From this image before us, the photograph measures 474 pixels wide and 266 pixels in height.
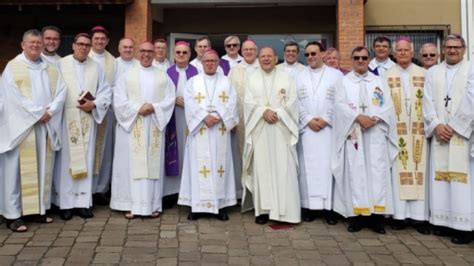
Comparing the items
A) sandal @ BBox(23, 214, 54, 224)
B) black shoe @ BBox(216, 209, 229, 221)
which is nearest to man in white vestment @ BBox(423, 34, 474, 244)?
black shoe @ BBox(216, 209, 229, 221)

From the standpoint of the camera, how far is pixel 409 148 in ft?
18.8

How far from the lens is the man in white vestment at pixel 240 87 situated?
6.50 metres

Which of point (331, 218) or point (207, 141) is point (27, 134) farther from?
point (331, 218)

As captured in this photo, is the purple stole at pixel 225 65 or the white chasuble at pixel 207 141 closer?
the white chasuble at pixel 207 141

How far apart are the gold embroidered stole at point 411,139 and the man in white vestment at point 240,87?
187 cm

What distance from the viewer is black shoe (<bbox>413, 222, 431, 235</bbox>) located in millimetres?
5621

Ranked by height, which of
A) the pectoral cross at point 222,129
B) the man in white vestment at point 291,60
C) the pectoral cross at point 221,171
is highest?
the man in white vestment at point 291,60

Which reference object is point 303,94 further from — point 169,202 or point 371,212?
point 169,202

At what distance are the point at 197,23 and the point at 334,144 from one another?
6.32 meters

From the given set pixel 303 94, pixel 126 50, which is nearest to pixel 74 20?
pixel 126 50

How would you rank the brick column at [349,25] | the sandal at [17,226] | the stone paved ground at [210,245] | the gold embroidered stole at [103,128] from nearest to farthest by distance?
1. the stone paved ground at [210,245]
2. the sandal at [17,226]
3. the gold embroidered stole at [103,128]
4. the brick column at [349,25]

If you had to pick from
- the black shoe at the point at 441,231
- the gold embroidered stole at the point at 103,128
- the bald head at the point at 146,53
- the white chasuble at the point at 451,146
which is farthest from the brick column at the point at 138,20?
the black shoe at the point at 441,231

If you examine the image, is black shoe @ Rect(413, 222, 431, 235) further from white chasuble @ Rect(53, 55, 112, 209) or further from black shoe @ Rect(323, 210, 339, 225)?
white chasuble @ Rect(53, 55, 112, 209)

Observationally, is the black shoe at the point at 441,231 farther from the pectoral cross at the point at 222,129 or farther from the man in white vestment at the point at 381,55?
the pectoral cross at the point at 222,129
